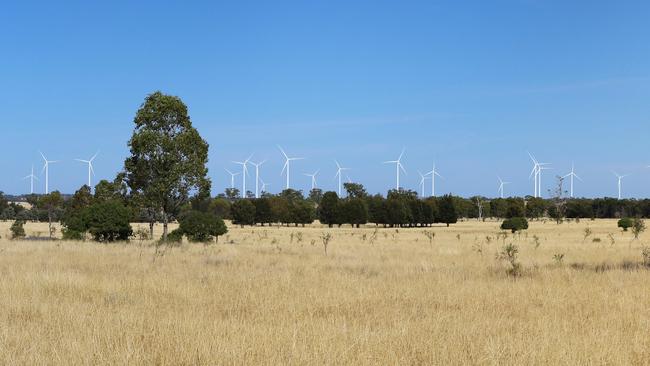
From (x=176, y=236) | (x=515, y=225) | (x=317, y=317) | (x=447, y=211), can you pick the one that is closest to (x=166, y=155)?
(x=176, y=236)

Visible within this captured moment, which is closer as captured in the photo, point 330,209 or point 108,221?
point 108,221

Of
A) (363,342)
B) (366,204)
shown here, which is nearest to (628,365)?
(363,342)

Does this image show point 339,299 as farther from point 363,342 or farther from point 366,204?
point 366,204

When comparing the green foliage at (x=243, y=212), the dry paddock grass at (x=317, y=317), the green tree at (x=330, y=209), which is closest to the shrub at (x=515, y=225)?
the green tree at (x=330, y=209)

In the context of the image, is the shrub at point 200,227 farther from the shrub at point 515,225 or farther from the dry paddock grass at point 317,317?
the shrub at point 515,225

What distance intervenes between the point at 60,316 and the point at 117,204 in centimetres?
2776

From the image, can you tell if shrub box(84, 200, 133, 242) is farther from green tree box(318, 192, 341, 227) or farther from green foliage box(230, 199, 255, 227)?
green foliage box(230, 199, 255, 227)

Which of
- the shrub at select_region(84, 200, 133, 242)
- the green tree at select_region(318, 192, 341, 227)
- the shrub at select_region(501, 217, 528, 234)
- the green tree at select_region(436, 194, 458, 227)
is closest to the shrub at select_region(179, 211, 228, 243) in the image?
the shrub at select_region(84, 200, 133, 242)

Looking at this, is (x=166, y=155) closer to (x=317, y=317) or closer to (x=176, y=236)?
(x=176, y=236)

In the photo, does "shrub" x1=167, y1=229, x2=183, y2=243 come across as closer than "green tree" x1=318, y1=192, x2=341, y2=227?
Yes

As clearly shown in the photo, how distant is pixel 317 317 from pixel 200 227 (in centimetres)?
2979

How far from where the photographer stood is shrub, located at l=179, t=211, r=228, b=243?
38.1m

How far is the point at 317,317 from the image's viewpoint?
974 centimetres

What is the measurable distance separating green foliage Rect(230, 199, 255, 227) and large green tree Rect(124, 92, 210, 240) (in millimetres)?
65657
